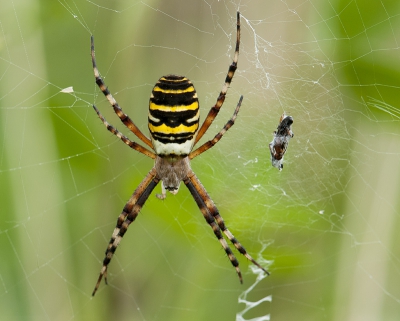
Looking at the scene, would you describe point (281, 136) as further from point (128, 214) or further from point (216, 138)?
point (128, 214)

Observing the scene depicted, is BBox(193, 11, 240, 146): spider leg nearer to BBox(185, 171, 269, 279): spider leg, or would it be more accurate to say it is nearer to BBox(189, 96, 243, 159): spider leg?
BBox(189, 96, 243, 159): spider leg

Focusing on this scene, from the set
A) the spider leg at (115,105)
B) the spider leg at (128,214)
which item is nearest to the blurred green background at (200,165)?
the spider leg at (115,105)

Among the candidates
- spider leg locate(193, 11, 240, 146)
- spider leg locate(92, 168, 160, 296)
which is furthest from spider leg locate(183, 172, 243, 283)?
spider leg locate(193, 11, 240, 146)

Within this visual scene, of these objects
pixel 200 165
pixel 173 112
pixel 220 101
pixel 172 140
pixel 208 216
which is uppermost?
pixel 220 101

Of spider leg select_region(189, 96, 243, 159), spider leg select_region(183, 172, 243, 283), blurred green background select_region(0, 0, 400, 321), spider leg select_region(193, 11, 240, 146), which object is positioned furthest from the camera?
spider leg select_region(183, 172, 243, 283)

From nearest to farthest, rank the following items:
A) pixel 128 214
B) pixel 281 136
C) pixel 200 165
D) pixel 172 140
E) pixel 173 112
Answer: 1. pixel 173 112
2. pixel 200 165
3. pixel 172 140
4. pixel 281 136
5. pixel 128 214

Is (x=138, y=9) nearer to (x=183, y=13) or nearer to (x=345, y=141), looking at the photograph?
(x=183, y=13)

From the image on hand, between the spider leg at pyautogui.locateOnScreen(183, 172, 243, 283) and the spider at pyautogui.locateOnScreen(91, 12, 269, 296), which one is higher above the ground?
the spider at pyautogui.locateOnScreen(91, 12, 269, 296)

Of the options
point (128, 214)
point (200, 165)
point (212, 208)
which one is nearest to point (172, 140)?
point (200, 165)
